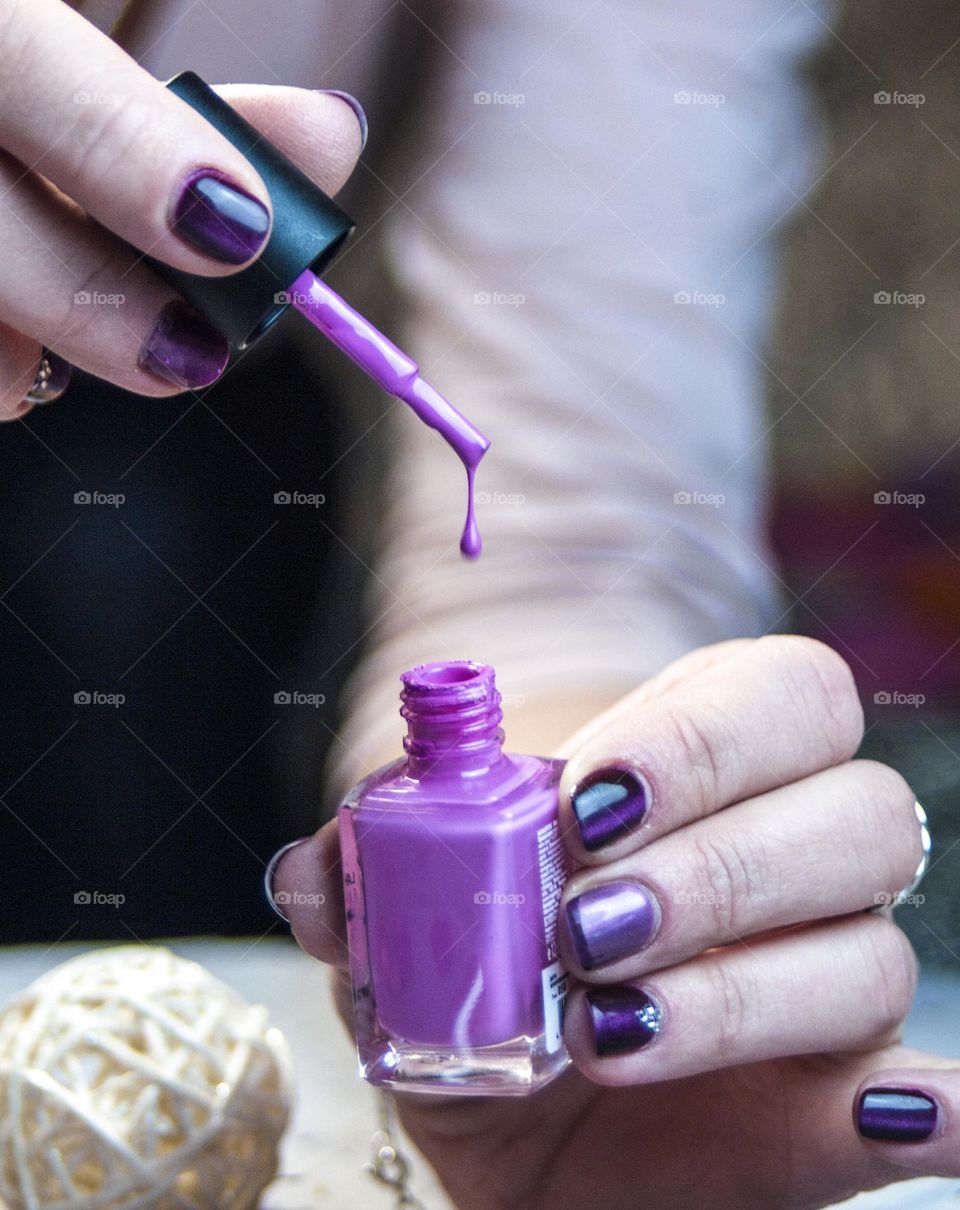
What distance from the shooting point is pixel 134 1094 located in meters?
0.42

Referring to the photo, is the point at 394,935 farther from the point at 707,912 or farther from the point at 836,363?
the point at 836,363

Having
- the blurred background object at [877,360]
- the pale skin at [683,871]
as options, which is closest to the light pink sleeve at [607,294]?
the blurred background object at [877,360]

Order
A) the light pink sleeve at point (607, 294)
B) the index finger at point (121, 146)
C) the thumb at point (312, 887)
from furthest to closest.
→ the light pink sleeve at point (607, 294), the thumb at point (312, 887), the index finger at point (121, 146)

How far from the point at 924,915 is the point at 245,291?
0.58 meters

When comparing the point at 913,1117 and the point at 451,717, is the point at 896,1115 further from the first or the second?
the point at 451,717

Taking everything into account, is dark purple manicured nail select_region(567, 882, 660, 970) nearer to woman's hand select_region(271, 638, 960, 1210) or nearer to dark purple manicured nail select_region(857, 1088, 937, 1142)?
woman's hand select_region(271, 638, 960, 1210)

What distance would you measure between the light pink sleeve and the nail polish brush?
0.40 metres

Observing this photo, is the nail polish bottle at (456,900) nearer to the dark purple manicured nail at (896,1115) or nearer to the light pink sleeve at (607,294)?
the dark purple manicured nail at (896,1115)

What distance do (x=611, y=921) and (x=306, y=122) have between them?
280mm

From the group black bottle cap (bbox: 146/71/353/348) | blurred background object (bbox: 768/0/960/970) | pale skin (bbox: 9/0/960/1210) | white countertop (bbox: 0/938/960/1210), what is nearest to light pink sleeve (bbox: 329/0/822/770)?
blurred background object (bbox: 768/0/960/970)

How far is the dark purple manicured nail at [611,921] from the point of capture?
0.36 m

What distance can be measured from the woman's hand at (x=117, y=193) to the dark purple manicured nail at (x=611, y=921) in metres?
0.21

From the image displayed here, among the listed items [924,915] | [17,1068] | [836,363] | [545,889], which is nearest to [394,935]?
[545,889]

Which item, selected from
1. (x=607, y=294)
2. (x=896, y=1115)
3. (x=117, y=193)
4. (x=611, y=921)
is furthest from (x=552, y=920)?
(x=607, y=294)
